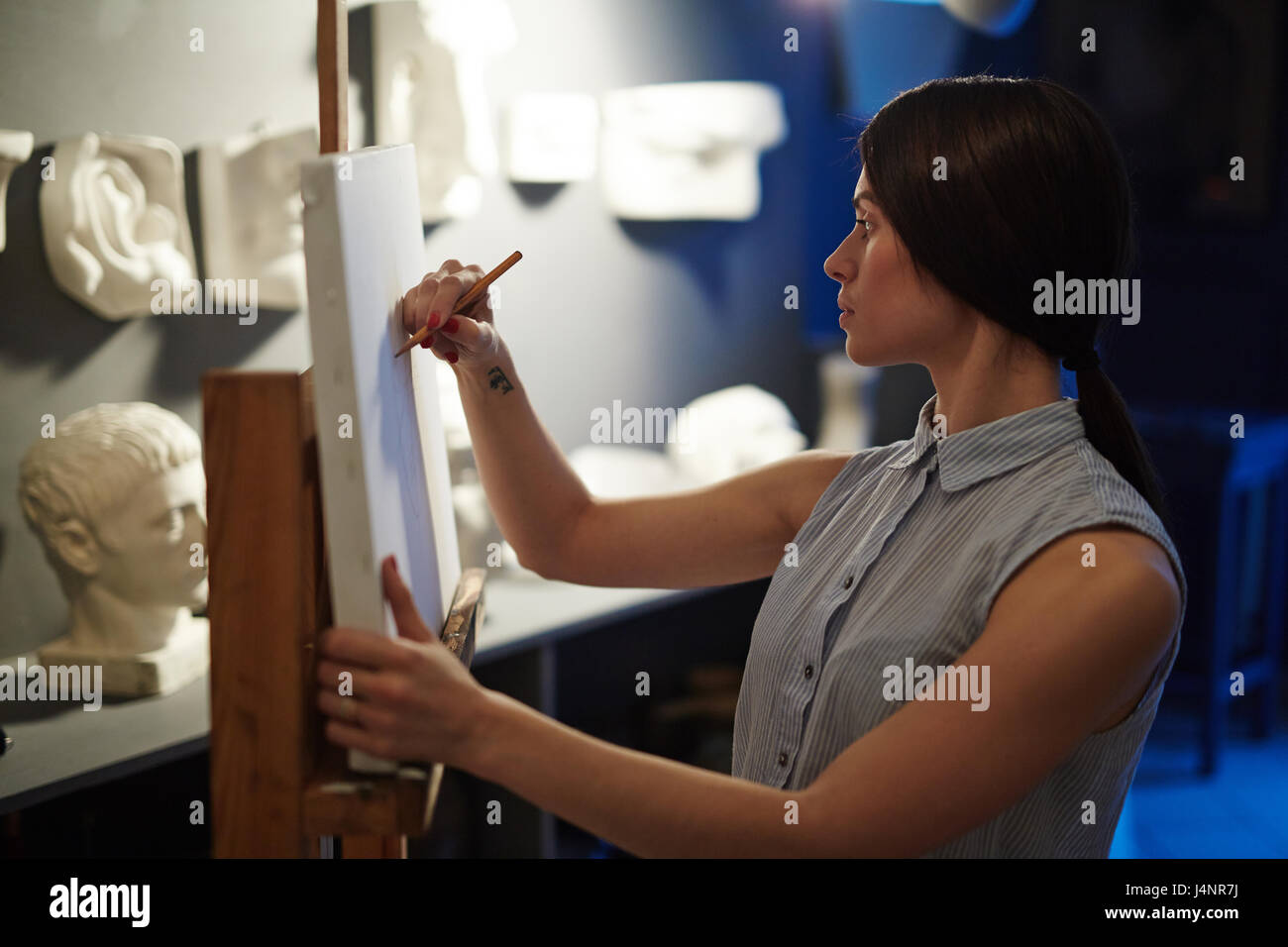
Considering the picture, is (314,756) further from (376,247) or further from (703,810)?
(376,247)

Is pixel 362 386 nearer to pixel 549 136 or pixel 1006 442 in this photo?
pixel 1006 442

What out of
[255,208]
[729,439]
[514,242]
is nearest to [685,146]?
[514,242]

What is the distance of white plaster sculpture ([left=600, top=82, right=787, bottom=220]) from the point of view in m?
2.80

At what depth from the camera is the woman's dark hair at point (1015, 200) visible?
1.09 meters

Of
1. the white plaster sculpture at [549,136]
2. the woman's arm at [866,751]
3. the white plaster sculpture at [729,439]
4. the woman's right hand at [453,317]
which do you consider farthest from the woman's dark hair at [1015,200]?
the white plaster sculpture at [729,439]

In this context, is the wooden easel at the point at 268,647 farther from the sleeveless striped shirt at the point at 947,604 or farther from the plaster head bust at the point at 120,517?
the plaster head bust at the point at 120,517

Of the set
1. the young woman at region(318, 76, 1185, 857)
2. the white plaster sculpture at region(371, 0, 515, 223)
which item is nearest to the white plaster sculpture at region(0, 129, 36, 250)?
the white plaster sculpture at region(371, 0, 515, 223)

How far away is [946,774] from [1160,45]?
13.4ft

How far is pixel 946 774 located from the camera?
35.2 inches

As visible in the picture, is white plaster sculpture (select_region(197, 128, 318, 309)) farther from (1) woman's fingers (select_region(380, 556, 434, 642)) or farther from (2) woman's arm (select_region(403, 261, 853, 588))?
(1) woman's fingers (select_region(380, 556, 434, 642))

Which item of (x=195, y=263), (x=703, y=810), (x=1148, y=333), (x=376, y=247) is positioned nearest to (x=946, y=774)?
(x=703, y=810)

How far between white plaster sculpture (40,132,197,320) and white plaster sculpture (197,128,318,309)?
57mm

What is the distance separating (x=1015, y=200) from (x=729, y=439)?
1.78m
